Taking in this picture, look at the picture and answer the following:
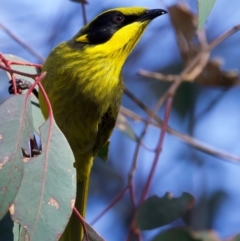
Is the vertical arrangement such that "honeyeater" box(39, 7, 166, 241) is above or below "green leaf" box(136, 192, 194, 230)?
above

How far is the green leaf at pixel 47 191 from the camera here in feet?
5.47

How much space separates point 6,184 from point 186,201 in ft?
3.29

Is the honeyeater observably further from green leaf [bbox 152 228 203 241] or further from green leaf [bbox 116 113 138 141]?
green leaf [bbox 152 228 203 241]

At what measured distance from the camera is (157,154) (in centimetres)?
261

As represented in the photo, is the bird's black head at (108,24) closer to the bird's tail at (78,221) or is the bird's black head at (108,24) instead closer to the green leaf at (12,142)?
the bird's tail at (78,221)

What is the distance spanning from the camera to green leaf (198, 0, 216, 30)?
176 cm

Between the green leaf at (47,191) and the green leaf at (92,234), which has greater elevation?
the green leaf at (47,191)

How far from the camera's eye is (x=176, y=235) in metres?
2.53

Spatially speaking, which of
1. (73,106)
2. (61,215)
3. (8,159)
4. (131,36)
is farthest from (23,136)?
(131,36)

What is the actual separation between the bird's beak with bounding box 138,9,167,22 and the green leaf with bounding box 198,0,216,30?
2.82 ft

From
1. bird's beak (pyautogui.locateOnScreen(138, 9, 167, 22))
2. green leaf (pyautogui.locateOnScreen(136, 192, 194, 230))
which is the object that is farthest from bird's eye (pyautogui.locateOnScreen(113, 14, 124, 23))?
green leaf (pyautogui.locateOnScreen(136, 192, 194, 230))

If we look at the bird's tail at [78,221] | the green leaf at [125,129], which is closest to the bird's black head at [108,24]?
the green leaf at [125,129]

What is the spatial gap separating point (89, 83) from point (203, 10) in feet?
3.20

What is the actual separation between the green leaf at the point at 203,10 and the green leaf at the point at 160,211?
35.5 inches
